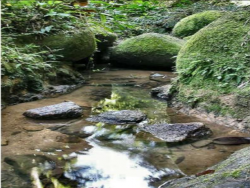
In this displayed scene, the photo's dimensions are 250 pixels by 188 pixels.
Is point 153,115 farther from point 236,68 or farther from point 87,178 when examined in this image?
point 87,178

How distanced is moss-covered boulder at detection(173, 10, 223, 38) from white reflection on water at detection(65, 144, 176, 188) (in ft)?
28.6

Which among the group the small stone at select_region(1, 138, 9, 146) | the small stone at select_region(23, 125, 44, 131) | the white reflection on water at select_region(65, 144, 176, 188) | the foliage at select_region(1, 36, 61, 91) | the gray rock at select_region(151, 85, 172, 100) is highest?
the foliage at select_region(1, 36, 61, 91)

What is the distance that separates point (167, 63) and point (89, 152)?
6.57 m

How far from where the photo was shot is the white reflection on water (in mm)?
2371

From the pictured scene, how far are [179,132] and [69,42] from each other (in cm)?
389

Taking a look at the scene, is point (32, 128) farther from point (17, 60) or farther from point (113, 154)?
point (17, 60)

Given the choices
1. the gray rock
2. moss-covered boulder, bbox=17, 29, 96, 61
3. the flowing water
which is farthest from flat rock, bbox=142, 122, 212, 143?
moss-covered boulder, bbox=17, 29, 96, 61

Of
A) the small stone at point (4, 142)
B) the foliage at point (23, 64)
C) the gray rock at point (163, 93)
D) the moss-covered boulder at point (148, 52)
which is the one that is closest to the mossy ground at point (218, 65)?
the gray rock at point (163, 93)

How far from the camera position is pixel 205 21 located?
10.6 metres

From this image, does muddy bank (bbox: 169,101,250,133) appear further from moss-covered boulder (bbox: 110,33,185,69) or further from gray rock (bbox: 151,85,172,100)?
moss-covered boulder (bbox: 110,33,185,69)

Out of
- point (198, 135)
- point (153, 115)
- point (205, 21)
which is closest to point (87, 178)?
point (198, 135)

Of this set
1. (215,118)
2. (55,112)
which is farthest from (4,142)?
(215,118)

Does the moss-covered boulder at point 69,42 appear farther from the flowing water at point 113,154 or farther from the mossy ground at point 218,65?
the mossy ground at point 218,65

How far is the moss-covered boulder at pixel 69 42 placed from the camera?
6109 mm
